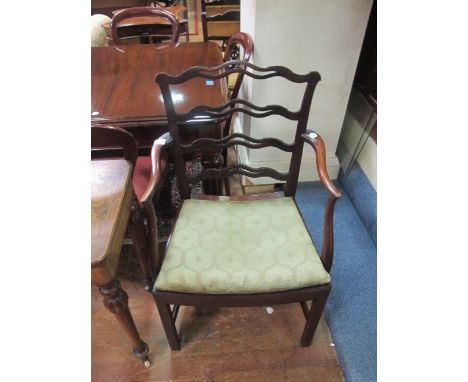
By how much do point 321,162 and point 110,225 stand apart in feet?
2.15

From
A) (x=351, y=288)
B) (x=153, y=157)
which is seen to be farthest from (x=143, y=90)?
(x=351, y=288)

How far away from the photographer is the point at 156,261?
0.97 meters

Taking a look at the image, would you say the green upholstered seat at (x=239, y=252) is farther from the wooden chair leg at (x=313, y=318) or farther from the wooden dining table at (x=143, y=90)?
the wooden dining table at (x=143, y=90)

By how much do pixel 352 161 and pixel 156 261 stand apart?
124 cm

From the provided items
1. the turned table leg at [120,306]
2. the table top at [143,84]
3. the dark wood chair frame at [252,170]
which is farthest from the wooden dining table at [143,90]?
the turned table leg at [120,306]

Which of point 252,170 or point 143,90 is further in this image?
point 143,90

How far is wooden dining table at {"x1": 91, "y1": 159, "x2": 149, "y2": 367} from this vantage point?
0.75m

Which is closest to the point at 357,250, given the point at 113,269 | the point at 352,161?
the point at 352,161

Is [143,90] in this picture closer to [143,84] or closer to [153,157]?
[143,84]

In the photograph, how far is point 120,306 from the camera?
0.92 metres

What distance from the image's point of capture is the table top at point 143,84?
123 centimetres

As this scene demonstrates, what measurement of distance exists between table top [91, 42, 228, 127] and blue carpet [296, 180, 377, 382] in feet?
2.62

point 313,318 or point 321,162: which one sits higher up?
point 321,162
